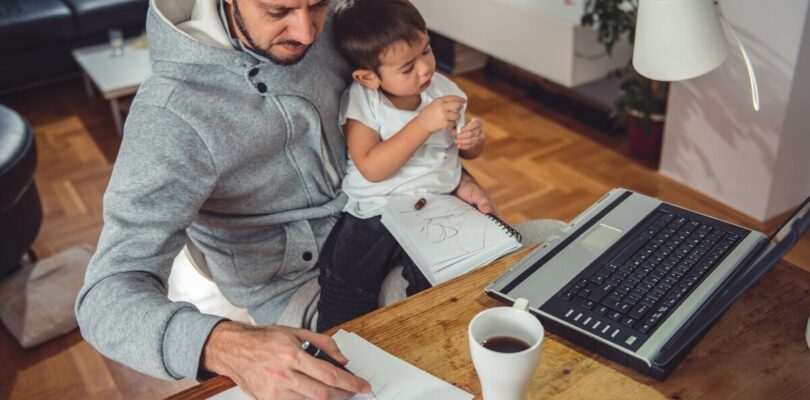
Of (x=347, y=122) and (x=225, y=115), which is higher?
(x=225, y=115)

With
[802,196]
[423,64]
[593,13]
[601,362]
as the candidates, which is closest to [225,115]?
[423,64]

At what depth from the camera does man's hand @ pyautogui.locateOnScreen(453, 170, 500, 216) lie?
4.87 ft

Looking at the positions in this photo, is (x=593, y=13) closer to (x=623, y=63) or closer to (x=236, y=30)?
(x=623, y=63)

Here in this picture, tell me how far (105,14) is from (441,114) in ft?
10.0

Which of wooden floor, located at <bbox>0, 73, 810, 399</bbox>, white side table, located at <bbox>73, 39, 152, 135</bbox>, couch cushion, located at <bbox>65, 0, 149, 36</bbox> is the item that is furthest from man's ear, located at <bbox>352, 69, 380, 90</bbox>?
couch cushion, located at <bbox>65, 0, 149, 36</bbox>

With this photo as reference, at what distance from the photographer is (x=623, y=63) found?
3.11 m

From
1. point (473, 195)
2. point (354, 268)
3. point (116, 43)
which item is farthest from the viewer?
point (116, 43)

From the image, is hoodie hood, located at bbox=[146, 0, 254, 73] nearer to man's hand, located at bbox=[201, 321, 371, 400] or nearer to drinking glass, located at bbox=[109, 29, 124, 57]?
man's hand, located at bbox=[201, 321, 371, 400]

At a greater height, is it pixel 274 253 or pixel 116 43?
pixel 274 253

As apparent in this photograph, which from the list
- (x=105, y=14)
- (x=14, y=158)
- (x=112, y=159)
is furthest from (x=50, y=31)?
(x=14, y=158)

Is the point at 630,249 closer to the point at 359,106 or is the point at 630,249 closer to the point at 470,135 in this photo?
the point at 470,135

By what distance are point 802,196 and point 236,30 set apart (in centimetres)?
202

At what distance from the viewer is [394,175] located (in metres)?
1.47

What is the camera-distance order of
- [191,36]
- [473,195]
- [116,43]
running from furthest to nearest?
[116,43]
[473,195]
[191,36]
